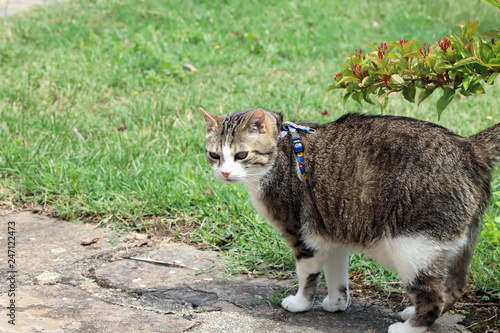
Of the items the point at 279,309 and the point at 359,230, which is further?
the point at 279,309

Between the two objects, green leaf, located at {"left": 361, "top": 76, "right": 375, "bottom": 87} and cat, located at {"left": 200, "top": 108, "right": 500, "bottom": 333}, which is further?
green leaf, located at {"left": 361, "top": 76, "right": 375, "bottom": 87}

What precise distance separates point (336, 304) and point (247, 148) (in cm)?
105

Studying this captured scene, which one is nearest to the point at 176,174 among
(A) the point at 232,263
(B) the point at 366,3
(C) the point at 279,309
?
(A) the point at 232,263

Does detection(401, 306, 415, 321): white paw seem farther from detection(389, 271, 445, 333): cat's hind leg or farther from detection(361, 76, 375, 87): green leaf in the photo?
detection(361, 76, 375, 87): green leaf

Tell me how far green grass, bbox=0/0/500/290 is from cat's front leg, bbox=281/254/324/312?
1.64ft

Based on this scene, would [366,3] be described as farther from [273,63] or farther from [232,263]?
[232,263]

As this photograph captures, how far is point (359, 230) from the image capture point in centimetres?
293

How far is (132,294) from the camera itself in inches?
131

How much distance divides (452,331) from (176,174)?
253 cm

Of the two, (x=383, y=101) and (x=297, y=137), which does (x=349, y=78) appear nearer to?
(x=383, y=101)

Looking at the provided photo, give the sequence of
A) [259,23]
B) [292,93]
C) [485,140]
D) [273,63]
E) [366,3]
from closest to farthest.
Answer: [485,140]
[292,93]
[273,63]
[259,23]
[366,3]

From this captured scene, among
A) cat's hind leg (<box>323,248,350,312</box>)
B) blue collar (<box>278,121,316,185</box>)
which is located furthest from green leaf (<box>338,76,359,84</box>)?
cat's hind leg (<box>323,248,350,312</box>)

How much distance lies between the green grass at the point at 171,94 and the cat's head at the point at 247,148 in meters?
0.78

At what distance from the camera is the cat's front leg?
3133 millimetres
